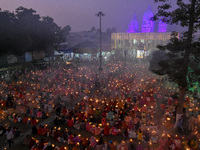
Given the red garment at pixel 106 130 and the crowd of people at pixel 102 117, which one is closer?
the crowd of people at pixel 102 117

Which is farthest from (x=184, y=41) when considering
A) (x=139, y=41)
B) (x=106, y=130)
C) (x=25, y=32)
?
(x=139, y=41)

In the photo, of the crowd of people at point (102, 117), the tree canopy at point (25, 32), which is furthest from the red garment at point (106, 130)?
the tree canopy at point (25, 32)

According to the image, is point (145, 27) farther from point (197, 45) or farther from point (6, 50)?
point (197, 45)

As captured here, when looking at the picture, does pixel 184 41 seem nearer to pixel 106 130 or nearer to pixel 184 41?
pixel 184 41

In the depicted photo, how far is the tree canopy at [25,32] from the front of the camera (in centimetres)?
2625

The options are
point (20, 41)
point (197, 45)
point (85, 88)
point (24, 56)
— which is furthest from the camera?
point (24, 56)

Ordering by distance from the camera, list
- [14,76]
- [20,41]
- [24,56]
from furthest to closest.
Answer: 1. [24,56]
2. [20,41]
3. [14,76]

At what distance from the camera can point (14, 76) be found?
2472 centimetres

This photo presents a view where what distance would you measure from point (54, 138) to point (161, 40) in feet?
168

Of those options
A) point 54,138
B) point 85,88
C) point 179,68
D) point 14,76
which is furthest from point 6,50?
point 179,68

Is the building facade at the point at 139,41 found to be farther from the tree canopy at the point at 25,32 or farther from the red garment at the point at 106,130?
the red garment at the point at 106,130

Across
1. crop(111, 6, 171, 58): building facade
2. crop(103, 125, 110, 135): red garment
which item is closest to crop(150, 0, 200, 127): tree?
crop(103, 125, 110, 135): red garment

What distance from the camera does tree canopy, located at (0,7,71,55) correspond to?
26250 millimetres

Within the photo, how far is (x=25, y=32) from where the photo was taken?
29609 mm
